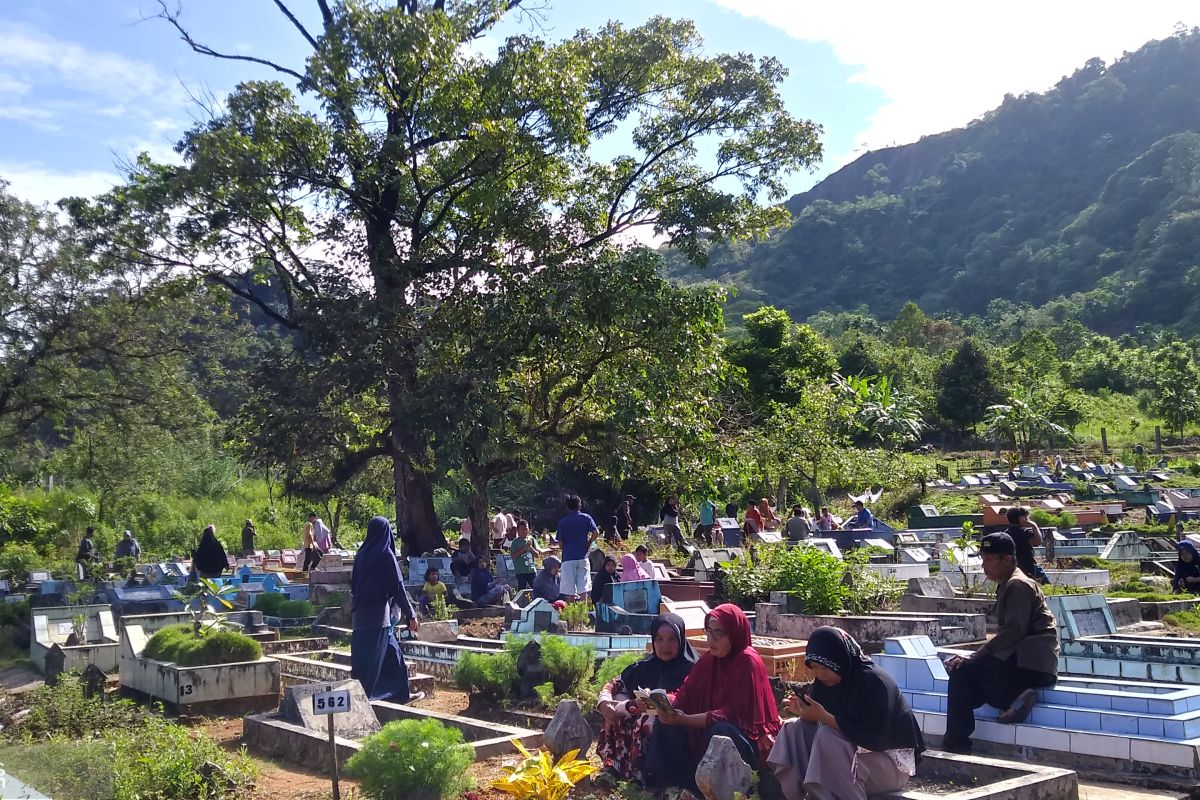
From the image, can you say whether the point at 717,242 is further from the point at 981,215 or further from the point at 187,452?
the point at 981,215

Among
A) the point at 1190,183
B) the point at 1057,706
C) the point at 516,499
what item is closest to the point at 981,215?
the point at 1190,183

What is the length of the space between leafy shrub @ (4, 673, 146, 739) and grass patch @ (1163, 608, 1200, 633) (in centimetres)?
964

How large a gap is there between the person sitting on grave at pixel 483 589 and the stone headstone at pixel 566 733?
336 inches

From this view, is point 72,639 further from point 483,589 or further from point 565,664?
point 565,664

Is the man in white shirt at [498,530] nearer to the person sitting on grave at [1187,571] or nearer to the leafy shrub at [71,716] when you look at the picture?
the person sitting on grave at [1187,571]

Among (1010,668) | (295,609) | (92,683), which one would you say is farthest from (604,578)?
(1010,668)

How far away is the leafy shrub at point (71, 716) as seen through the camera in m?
7.98

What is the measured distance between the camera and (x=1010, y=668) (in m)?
6.52

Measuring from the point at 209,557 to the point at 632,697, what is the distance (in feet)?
42.1

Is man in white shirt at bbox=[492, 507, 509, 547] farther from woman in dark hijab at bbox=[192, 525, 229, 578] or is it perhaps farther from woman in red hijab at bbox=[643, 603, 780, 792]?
woman in red hijab at bbox=[643, 603, 780, 792]

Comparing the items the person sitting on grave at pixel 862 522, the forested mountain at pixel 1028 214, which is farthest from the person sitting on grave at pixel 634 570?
the forested mountain at pixel 1028 214

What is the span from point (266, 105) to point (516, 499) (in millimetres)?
23784

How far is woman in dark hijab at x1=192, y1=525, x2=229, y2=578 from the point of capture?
1722 cm

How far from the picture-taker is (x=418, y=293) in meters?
16.8
